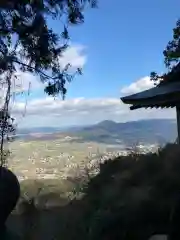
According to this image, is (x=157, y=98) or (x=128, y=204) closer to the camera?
(x=128, y=204)

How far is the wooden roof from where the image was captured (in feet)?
38.5

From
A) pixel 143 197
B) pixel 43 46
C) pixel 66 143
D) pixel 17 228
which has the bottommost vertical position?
pixel 17 228

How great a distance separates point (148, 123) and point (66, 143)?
4479 millimetres

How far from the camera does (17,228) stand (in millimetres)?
10172

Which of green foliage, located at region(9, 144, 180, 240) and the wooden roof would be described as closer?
green foliage, located at region(9, 144, 180, 240)

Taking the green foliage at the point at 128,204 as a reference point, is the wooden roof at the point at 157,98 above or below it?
above

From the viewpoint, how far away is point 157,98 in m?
12.0

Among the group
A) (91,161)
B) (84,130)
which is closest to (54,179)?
(91,161)

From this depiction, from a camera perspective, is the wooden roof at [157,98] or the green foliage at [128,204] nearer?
the green foliage at [128,204]

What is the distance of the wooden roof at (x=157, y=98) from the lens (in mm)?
11727

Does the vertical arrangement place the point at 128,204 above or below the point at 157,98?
below

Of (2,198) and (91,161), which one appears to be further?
(91,161)

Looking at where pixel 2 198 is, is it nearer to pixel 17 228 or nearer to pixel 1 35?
pixel 17 228

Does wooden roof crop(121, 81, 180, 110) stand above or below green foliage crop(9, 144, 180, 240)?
above
